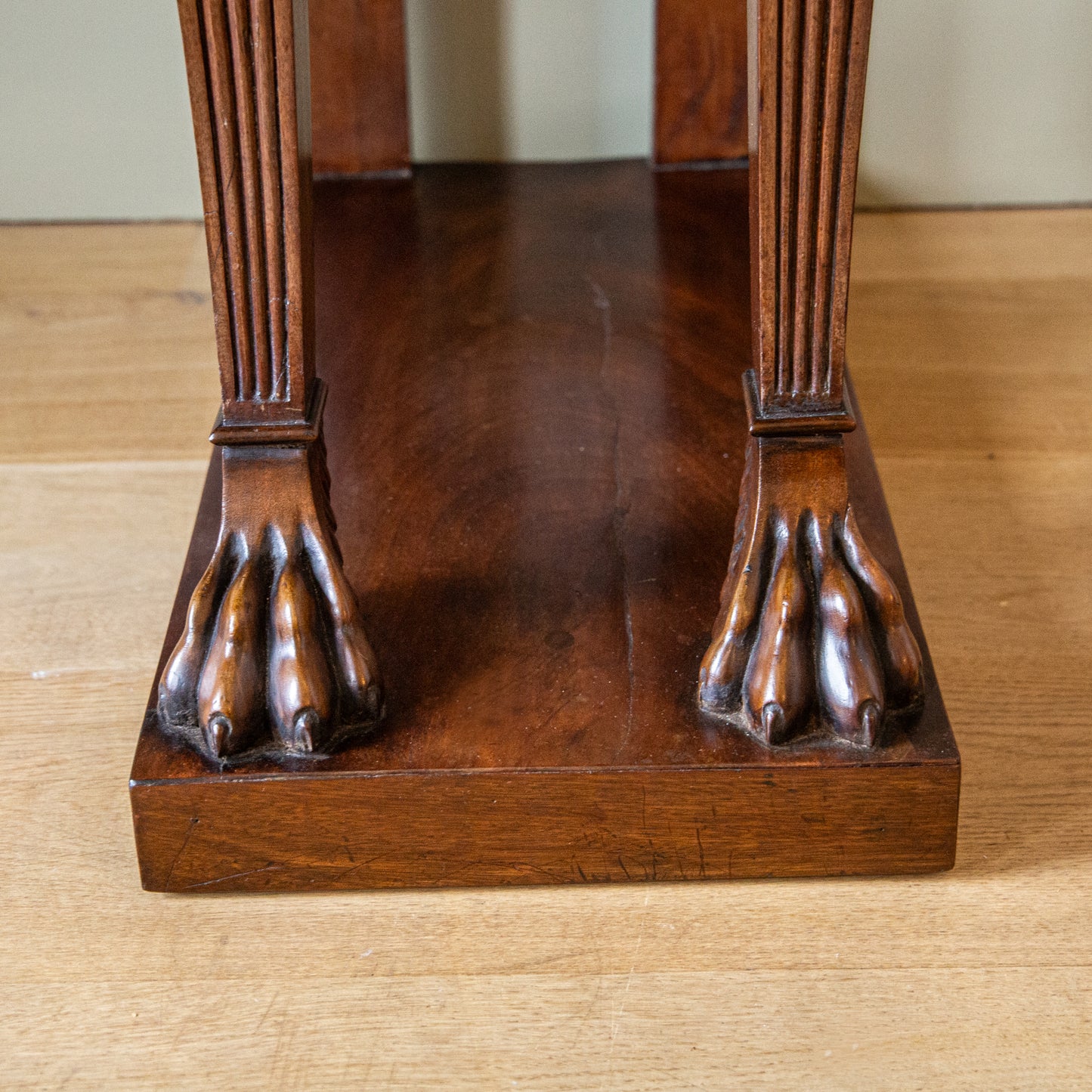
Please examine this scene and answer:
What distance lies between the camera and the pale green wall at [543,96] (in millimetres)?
1176

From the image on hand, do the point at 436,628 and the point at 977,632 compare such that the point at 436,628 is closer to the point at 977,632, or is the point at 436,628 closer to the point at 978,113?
the point at 977,632

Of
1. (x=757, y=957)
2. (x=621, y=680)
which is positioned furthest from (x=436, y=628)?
(x=757, y=957)

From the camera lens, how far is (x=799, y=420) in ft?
2.04

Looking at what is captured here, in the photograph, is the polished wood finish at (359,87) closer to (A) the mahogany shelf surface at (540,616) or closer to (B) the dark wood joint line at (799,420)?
(A) the mahogany shelf surface at (540,616)

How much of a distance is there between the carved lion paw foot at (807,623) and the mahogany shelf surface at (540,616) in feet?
0.05

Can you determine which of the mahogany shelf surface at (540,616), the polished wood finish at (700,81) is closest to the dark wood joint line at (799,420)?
the mahogany shelf surface at (540,616)

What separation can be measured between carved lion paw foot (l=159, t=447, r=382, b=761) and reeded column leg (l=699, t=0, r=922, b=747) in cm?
15

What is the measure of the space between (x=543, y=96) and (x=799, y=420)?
2.16 ft

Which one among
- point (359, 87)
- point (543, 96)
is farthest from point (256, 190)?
point (543, 96)

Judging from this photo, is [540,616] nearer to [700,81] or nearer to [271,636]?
[271,636]

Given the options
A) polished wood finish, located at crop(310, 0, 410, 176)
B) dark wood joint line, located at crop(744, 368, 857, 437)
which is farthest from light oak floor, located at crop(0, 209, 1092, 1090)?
polished wood finish, located at crop(310, 0, 410, 176)

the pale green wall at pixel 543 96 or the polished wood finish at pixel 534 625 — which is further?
the pale green wall at pixel 543 96

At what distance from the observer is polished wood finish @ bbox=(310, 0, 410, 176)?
1.08 metres

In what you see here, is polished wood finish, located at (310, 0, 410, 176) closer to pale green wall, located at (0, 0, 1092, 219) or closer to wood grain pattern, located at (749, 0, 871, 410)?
pale green wall, located at (0, 0, 1092, 219)
